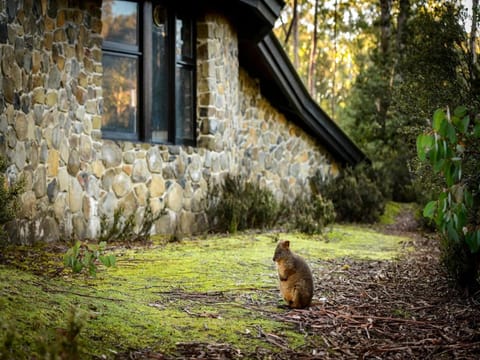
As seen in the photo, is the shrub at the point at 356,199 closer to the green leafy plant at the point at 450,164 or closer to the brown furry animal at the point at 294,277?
the brown furry animal at the point at 294,277

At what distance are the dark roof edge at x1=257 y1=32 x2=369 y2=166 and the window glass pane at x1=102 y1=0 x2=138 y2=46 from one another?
2.73 meters

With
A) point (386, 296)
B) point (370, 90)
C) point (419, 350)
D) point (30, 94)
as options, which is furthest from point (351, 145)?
point (419, 350)

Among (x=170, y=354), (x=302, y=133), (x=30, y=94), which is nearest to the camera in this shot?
(x=170, y=354)

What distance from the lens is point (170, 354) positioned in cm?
327

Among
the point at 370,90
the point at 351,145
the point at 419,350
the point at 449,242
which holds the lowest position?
the point at 419,350

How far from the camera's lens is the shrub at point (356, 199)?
1244 cm

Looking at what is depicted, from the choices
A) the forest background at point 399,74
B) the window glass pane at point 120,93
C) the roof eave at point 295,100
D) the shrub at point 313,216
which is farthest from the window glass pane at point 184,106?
the forest background at point 399,74

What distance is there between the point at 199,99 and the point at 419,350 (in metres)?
6.80

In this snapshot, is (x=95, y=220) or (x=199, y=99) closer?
(x=95, y=220)

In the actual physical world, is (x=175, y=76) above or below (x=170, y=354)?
above

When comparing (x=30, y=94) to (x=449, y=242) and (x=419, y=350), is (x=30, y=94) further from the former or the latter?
(x=419, y=350)

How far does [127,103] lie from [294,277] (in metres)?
5.13

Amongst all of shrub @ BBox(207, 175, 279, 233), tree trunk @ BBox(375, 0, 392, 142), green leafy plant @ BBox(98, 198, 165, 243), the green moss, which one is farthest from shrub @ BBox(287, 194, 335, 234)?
tree trunk @ BBox(375, 0, 392, 142)

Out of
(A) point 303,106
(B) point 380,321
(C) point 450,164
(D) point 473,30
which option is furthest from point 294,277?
(A) point 303,106
